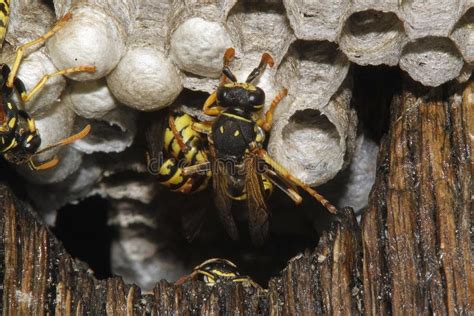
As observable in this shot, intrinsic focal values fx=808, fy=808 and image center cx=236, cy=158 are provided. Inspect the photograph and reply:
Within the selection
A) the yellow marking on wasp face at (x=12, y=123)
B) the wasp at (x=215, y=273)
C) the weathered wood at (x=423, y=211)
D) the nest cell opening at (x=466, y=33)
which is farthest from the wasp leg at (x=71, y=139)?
the nest cell opening at (x=466, y=33)

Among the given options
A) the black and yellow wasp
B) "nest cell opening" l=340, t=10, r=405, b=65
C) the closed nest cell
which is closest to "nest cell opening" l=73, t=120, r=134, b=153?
the closed nest cell

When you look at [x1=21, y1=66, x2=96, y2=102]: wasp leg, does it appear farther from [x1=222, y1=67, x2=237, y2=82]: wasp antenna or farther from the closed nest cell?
[x1=222, y1=67, x2=237, y2=82]: wasp antenna

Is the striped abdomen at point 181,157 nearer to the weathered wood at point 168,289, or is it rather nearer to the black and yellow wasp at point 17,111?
the black and yellow wasp at point 17,111

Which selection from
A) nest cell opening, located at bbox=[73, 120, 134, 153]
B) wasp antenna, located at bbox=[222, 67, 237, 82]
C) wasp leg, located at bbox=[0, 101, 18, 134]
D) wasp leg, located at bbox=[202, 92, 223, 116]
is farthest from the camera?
nest cell opening, located at bbox=[73, 120, 134, 153]

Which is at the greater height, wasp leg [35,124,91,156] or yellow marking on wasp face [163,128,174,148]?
yellow marking on wasp face [163,128,174,148]

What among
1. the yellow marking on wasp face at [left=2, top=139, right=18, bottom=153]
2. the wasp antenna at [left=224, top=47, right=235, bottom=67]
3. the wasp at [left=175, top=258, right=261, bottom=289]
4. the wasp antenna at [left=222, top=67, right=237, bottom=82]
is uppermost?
the wasp antenna at [left=224, top=47, right=235, bottom=67]

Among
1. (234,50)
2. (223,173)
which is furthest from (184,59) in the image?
(223,173)

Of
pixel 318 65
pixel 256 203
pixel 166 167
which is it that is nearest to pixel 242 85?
pixel 318 65
